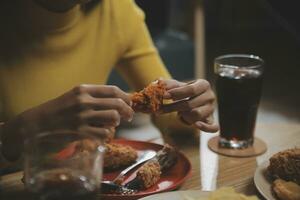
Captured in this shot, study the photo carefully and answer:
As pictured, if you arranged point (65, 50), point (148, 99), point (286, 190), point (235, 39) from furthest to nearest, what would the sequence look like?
point (235, 39) < point (65, 50) < point (148, 99) < point (286, 190)

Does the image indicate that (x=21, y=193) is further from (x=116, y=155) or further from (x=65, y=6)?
(x=65, y=6)

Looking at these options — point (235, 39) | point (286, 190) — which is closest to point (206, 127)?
point (286, 190)

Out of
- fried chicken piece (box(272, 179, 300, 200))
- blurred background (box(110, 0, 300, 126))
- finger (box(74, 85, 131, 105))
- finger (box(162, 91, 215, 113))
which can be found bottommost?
blurred background (box(110, 0, 300, 126))

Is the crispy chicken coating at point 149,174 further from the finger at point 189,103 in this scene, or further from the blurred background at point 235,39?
the blurred background at point 235,39

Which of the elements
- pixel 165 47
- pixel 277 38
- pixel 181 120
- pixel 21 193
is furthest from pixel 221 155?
pixel 277 38

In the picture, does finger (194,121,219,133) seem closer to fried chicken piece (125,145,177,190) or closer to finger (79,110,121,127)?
fried chicken piece (125,145,177,190)

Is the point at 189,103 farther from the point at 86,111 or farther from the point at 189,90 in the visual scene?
the point at 86,111

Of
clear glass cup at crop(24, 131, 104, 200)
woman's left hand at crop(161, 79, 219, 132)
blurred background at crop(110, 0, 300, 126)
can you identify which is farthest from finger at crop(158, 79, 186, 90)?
blurred background at crop(110, 0, 300, 126)
